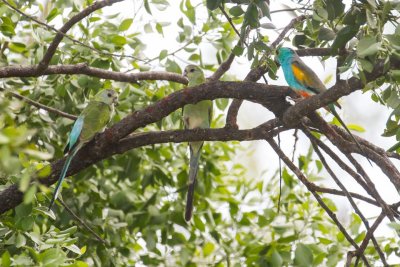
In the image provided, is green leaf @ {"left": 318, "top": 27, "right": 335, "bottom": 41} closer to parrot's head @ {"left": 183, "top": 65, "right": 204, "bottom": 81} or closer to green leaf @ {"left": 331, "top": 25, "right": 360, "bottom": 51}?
green leaf @ {"left": 331, "top": 25, "right": 360, "bottom": 51}

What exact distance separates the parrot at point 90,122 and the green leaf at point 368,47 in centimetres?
132

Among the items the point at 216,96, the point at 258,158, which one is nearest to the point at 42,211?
the point at 216,96

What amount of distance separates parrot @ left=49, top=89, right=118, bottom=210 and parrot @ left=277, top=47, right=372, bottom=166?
2.96ft

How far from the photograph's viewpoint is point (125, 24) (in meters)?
3.57

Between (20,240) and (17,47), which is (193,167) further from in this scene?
(20,240)

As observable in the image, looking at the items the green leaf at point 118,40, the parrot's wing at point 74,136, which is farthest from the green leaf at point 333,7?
the green leaf at point 118,40

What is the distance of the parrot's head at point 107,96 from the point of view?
3543mm

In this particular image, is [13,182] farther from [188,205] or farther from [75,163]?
[188,205]

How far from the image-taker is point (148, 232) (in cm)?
391

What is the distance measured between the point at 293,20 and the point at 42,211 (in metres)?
1.31

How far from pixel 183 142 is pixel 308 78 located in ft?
2.27

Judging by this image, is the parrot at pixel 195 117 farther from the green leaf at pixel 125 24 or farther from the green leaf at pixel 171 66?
the green leaf at pixel 125 24

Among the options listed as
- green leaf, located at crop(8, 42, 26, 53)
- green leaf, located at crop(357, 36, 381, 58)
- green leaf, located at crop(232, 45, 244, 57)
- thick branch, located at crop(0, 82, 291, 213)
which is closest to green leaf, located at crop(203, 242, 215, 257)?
thick branch, located at crop(0, 82, 291, 213)

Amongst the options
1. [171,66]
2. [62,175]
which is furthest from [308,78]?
[62,175]
